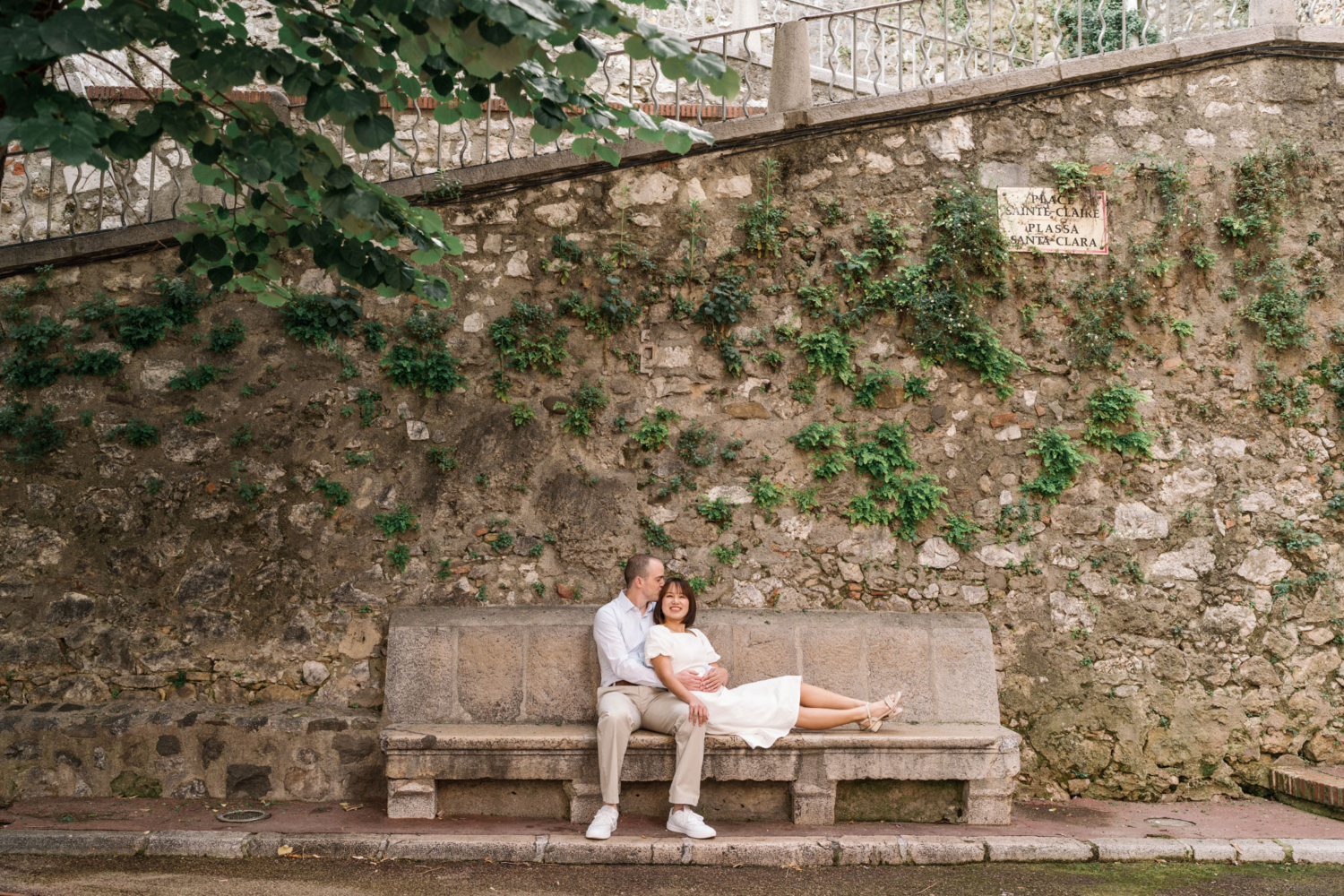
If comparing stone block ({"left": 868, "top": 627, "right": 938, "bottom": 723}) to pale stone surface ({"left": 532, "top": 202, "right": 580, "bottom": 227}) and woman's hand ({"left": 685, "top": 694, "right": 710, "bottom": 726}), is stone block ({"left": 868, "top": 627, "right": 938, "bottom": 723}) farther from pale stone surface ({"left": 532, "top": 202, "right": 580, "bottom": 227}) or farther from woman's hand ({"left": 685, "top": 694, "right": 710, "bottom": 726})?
pale stone surface ({"left": 532, "top": 202, "right": 580, "bottom": 227})

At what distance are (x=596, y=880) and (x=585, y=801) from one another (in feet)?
2.03

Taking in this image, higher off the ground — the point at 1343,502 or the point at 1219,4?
the point at 1219,4

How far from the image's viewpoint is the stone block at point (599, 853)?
387 centimetres

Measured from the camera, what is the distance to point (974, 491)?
16.9ft

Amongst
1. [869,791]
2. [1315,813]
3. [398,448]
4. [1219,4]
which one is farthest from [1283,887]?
[1219,4]

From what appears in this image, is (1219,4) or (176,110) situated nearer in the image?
A: (176,110)

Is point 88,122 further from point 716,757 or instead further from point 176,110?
point 716,757

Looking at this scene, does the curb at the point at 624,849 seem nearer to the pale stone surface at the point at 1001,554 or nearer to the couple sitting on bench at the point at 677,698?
the couple sitting on bench at the point at 677,698

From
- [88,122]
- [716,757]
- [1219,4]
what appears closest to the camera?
[88,122]

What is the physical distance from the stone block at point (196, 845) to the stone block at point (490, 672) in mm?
1182

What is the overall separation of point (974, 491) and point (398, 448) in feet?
10.6

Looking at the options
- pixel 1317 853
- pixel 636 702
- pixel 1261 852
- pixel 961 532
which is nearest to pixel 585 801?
pixel 636 702

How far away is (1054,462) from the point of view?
5.13 meters

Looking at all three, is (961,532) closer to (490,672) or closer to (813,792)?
(813,792)
